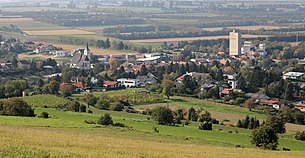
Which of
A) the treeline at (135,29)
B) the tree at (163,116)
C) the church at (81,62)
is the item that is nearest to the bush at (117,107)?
the tree at (163,116)

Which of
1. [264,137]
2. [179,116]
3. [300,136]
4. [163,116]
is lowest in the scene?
[179,116]

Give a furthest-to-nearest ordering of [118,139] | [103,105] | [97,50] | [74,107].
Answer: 1. [97,50]
2. [103,105]
3. [74,107]
4. [118,139]

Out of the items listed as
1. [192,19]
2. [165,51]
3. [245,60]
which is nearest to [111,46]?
[165,51]

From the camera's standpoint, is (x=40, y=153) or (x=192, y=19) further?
(x=192, y=19)

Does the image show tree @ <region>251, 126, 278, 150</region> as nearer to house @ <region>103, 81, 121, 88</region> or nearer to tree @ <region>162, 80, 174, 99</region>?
tree @ <region>162, 80, 174, 99</region>

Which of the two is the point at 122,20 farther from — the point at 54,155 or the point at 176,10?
the point at 54,155

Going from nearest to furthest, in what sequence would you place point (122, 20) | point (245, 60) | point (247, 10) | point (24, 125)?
1. point (24, 125)
2. point (245, 60)
3. point (122, 20)
4. point (247, 10)

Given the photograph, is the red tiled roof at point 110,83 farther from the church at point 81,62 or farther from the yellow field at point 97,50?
the yellow field at point 97,50

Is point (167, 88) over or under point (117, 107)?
under

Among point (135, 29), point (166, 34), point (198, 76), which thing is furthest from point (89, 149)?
point (135, 29)

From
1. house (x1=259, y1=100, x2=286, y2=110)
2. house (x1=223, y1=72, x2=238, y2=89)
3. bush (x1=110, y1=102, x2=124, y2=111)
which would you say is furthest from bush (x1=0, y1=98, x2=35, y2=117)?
house (x1=223, y1=72, x2=238, y2=89)

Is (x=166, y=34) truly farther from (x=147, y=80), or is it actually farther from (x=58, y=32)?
(x=147, y=80)
